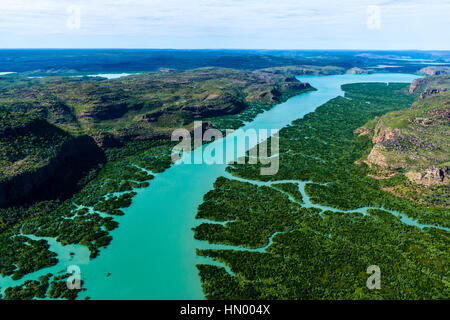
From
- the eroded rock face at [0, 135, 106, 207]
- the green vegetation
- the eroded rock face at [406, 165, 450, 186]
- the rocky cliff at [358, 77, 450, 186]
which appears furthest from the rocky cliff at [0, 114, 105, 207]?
the eroded rock face at [406, 165, 450, 186]

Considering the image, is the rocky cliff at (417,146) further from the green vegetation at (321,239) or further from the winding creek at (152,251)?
the winding creek at (152,251)

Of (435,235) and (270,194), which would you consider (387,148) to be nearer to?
(435,235)

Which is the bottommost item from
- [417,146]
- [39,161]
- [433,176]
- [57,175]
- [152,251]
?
[152,251]

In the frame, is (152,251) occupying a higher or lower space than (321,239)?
lower

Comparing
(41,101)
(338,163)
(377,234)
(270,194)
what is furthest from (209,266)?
(41,101)

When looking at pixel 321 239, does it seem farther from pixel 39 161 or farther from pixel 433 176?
pixel 39 161

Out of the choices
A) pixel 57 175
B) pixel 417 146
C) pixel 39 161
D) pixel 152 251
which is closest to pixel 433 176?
pixel 417 146
